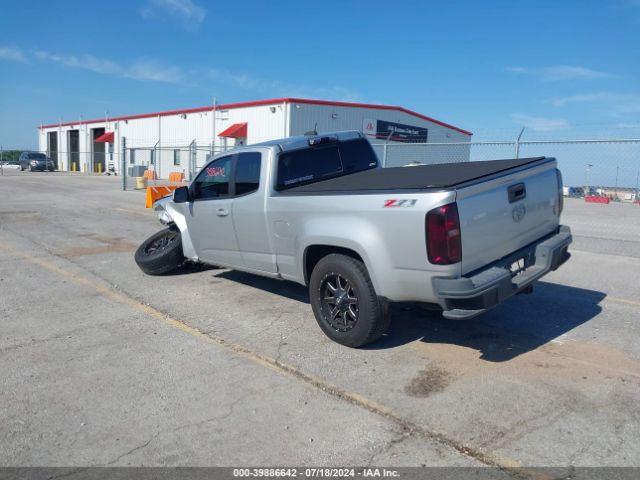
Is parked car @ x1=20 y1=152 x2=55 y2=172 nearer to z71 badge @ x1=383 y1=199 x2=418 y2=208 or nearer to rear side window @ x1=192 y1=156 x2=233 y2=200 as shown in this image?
rear side window @ x1=192 y1=156 x2=233 y2=200

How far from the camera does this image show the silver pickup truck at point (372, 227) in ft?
12.8

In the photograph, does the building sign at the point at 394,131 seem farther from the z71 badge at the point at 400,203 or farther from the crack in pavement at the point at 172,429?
the crack in pavement at the point at 172,429

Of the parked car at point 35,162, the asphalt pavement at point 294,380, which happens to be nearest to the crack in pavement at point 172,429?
the asphalt pavement at point 294,380

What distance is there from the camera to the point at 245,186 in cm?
572

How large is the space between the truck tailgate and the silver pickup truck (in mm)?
10

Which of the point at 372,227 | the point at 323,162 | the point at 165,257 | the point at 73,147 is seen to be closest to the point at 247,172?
the point at 323,162

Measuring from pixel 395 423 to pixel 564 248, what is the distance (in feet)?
8.54

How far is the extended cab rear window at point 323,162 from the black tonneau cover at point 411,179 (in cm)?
13

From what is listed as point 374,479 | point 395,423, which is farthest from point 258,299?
point 374,479

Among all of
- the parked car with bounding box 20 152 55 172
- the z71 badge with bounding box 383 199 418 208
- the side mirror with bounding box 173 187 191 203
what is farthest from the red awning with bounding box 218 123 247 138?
the z71 badge with bounding box 383 199 418 208

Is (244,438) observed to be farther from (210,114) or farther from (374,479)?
(210,114)

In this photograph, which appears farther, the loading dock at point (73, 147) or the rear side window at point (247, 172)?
the loading dock at point (73, 147)

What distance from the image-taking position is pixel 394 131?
36.1 m

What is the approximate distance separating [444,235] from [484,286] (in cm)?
50
